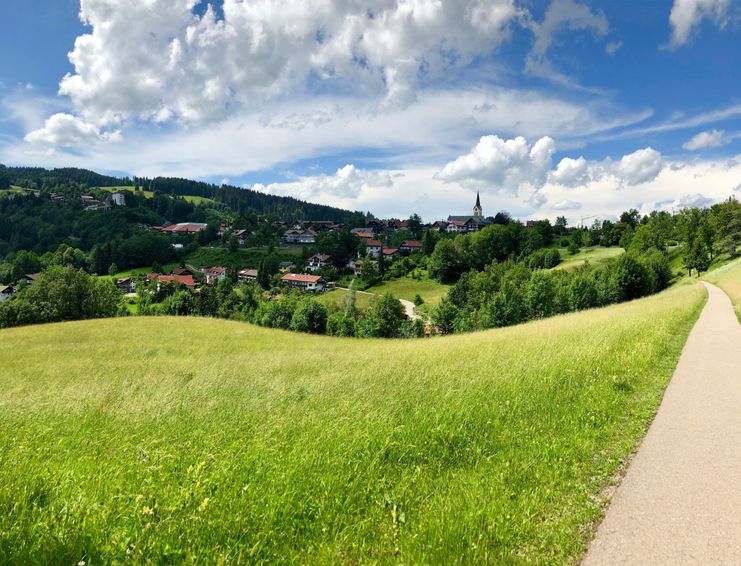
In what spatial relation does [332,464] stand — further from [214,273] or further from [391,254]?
[391,254]

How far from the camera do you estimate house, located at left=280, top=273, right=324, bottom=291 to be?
4806 inches

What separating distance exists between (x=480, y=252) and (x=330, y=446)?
136 metres

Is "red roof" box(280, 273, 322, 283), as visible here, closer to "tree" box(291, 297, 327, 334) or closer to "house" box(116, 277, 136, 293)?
"house" box(116, 277, 136, 293)

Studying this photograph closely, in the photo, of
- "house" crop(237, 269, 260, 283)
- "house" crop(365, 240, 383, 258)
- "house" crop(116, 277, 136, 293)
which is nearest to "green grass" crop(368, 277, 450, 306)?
"house" crop(365, 240, 383, 258)

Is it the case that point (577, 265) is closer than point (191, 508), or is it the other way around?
point (191, 508)

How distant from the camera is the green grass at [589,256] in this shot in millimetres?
103062

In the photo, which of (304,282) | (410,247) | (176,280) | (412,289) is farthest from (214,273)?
(410,247)

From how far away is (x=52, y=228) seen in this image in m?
194

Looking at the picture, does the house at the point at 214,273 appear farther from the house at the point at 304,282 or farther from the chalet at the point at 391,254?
the chalet at the point at 391,254

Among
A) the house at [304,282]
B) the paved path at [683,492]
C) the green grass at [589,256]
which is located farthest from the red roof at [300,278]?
the paved path at [683,492]

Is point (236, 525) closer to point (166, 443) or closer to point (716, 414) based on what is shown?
point (166, 443)

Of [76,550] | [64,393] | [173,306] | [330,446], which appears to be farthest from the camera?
[173,306]

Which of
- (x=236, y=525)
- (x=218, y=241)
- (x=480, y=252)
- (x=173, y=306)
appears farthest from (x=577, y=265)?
(x=218, y=241)

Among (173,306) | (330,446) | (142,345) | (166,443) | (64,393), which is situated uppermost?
(330,446)
